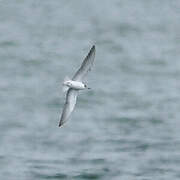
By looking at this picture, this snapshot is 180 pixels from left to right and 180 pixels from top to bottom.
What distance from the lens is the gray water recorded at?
24.4 m

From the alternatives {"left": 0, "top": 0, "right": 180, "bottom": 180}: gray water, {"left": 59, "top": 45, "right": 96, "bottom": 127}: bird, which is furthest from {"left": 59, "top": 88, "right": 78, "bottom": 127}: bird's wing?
{"left": 0, "top": 0, "right": 180, "bottom": 180}: gray water

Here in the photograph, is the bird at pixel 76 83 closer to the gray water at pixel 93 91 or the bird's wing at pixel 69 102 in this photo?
the bird's wing at pixel 69 102

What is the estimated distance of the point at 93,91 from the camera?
30.3m

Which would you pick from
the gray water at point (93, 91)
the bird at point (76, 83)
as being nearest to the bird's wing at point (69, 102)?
the bird at point (76, 83)

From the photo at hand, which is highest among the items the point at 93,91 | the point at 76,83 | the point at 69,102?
the point at 93,91

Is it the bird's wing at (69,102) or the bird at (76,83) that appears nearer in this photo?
the bird at (76,83)

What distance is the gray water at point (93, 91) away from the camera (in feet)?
80.2

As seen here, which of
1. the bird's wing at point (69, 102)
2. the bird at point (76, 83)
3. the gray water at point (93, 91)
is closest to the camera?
the bird at point (76, 83)

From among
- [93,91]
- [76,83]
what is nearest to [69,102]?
[76,83]

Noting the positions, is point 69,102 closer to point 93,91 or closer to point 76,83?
point 76,83

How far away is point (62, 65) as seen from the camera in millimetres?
32156

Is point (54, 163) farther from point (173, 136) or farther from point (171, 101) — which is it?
point (171, 101)

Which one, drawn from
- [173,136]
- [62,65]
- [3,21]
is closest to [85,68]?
[173,136]

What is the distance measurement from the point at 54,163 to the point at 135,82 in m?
7.46
